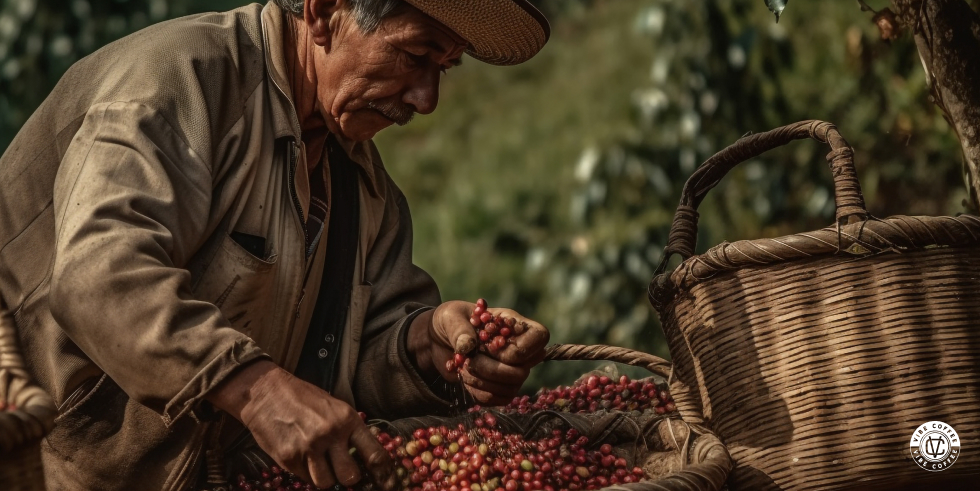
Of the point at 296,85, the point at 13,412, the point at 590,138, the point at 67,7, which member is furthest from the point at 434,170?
the point at 13,412

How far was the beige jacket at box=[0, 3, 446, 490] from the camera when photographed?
2.11 meters

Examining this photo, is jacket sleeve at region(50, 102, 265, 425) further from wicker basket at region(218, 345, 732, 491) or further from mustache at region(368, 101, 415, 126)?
mustache at region(368, 101, 415, 126)

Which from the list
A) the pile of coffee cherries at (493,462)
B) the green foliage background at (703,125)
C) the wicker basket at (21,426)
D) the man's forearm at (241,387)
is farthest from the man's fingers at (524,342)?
the green foliage background at (703,125)

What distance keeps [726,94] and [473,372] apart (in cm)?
330

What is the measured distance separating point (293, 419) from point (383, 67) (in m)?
0.90

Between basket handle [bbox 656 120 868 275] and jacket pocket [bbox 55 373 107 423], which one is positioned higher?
basket handle [bbox 656 120 868 275]

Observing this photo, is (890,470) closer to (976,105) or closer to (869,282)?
(869,282)

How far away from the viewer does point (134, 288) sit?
2096 mm

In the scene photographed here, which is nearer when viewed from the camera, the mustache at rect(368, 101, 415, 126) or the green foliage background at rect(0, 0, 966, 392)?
the mustache at rect(368, 101, 415, 126)

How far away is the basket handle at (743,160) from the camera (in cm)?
249

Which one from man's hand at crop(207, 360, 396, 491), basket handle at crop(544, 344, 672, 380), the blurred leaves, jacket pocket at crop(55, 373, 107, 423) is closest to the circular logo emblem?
basket handle at crop(544, 344, 672, 380)

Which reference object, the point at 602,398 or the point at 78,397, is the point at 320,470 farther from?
the point at 602,398

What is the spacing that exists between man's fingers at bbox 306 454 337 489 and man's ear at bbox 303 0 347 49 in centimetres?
101

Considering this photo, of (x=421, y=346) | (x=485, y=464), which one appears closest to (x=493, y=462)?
(x=485, y=464)
